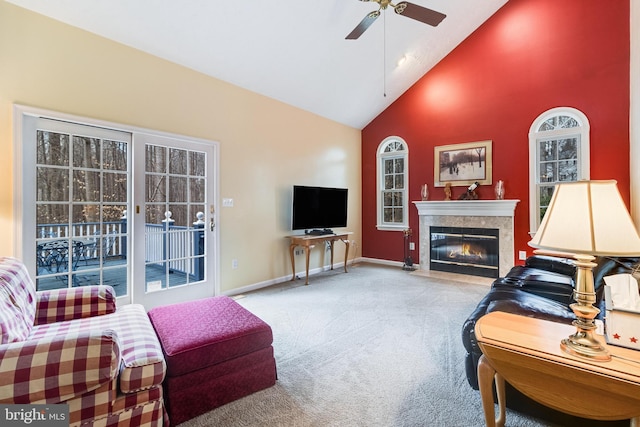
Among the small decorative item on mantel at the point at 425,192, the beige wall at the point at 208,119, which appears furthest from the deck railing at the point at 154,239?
the small decorative item on mantel at the point at 425,192

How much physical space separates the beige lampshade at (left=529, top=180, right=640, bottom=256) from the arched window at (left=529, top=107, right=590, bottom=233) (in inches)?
159

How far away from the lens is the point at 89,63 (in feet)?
9.41

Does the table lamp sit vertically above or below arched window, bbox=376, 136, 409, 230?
below

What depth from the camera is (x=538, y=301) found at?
212 centimetres

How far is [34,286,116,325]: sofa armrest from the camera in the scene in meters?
1.98

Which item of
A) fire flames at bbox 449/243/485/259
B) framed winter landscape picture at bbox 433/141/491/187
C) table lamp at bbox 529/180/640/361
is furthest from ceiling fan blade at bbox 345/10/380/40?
fire flames at bbox 449/243/485/259

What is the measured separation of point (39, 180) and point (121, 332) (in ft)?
6.15

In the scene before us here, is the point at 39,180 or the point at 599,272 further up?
the point at 39,180

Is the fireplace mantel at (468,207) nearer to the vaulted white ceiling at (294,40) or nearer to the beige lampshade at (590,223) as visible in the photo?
the vaulted white ceiling at (294,40)

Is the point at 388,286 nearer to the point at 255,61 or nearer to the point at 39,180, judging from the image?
the point at 255,61

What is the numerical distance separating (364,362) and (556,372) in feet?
4.58

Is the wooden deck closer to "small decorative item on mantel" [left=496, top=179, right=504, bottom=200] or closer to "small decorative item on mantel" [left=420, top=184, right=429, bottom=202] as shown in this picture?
"small decorative item on mantel" [left=420, top=184, right=429, bottom=202]

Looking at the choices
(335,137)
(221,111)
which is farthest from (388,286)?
(221,111)

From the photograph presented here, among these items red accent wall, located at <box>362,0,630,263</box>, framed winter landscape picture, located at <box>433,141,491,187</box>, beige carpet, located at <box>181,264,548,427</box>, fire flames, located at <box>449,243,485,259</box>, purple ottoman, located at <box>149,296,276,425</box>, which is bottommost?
beige carpet, located at <box>181,264,548,427</box>
